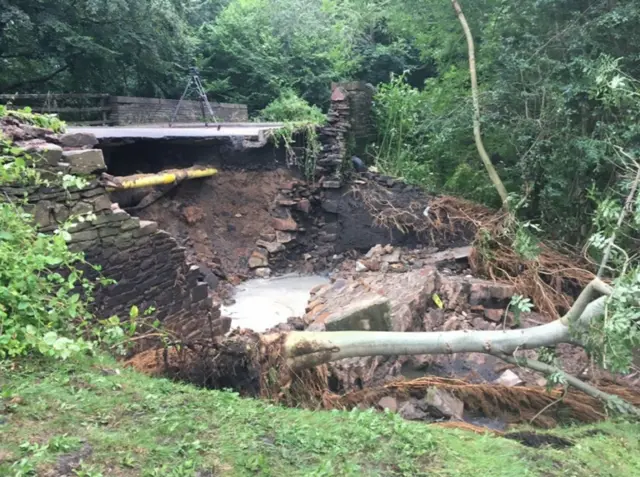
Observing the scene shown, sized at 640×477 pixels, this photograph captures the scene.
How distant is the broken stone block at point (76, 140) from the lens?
496 centimetres

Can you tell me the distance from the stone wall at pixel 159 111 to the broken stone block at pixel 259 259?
217 inches

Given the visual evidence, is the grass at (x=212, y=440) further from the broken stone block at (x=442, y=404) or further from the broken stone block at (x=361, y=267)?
the broken stone block at (x=361, y=267)

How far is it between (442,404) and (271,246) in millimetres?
6398

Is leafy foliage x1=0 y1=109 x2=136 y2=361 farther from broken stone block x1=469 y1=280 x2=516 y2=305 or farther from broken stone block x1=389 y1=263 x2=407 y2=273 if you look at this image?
broken stone block x1=389 y1=263 x2=407 y2=273

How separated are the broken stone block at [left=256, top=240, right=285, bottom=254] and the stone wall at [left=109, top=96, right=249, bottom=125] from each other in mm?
5371

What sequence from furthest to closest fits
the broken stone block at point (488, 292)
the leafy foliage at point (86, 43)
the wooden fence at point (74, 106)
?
the leafy foliage at point (86, 43)
the wooden fence at point (74, 106)
the broken stone block at point (488, 292)

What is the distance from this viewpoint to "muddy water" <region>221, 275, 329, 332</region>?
769 cm

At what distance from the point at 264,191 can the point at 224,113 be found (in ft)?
20.3

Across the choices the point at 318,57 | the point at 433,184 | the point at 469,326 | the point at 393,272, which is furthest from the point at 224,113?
the point at 469,326

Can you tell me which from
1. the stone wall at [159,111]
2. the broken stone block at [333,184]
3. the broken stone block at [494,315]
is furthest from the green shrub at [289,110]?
the broken stone block at [494,315]

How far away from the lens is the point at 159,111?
14.6m

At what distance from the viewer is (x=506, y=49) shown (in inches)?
320

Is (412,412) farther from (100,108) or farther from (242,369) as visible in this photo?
(100,108)

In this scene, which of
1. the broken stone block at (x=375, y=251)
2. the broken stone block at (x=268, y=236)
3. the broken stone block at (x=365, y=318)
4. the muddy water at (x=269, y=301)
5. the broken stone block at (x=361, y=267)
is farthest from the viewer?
the broken stone block at (x=268, y=236)
